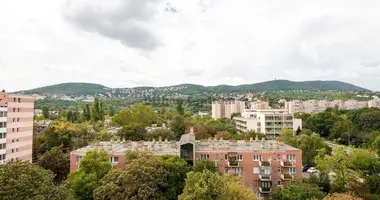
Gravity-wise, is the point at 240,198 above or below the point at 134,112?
below

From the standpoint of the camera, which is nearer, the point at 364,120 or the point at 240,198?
the point at 240,198

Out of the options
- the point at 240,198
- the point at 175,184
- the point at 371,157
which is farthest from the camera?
the point at 371,157

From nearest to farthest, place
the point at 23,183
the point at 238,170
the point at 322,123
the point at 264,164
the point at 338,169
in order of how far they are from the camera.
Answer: the point at 23,183
the point at 264,164
the point at 338,169
the point at 238,170
the point at 322,123

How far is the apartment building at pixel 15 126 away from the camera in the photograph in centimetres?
4509

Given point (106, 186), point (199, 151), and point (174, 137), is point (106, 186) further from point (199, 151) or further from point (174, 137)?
point (174, 137)

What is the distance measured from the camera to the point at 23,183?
20.8 metres

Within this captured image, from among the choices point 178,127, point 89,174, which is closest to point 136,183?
point 89,174

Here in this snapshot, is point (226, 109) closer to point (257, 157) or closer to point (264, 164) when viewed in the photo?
point (257, 157)

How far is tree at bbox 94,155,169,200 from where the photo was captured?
29.4 meters

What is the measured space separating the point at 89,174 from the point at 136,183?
6.81 meters

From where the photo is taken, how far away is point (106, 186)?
98.2 feet

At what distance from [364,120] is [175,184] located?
7314 cm

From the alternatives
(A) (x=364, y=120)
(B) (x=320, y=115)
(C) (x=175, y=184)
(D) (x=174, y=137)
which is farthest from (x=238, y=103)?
(C) (x=175, y=184)

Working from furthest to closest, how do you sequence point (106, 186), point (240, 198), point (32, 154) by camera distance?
point (32, 154) < point (106, 186) < point (240, 198)
